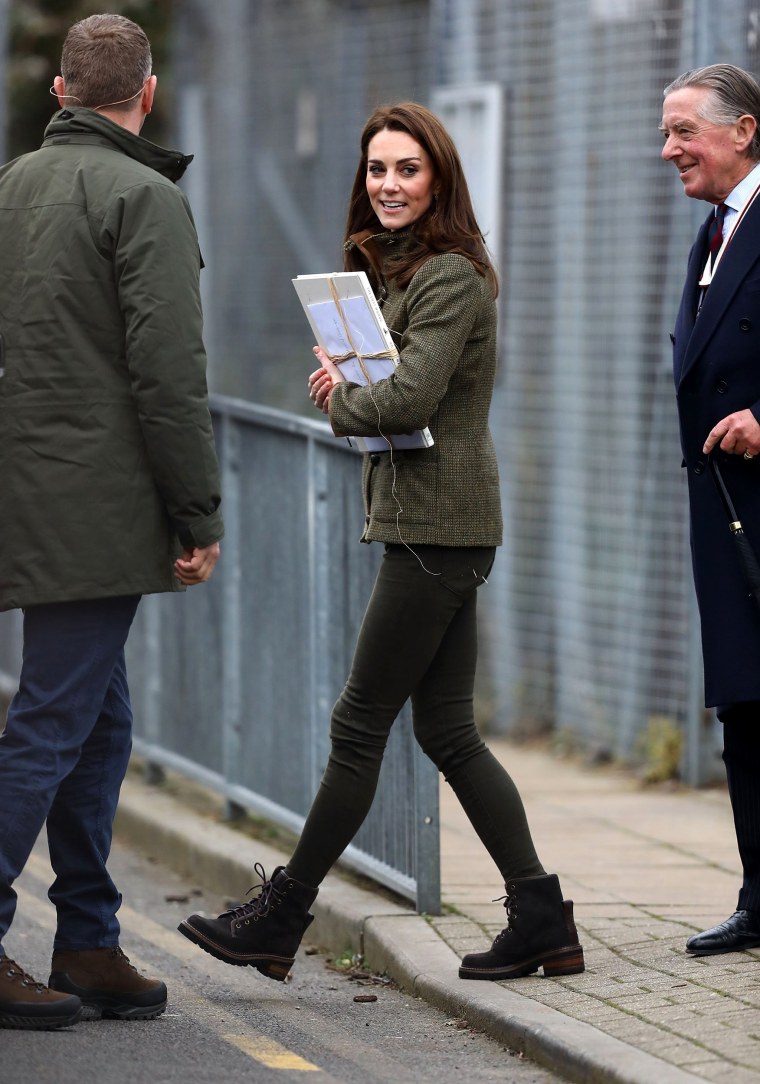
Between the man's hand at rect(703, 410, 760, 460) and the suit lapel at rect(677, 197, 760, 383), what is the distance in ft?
0.71

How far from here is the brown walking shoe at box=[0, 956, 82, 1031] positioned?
431cm

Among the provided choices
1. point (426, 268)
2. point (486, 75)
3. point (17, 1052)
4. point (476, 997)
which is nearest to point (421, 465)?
point (426, 268)

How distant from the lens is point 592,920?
5.38m

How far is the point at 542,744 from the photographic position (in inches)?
344

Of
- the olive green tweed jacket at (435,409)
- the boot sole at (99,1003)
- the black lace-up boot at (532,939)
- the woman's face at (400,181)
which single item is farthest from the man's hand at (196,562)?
the black lace-up boot at (532,939)

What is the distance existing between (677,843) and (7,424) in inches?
126

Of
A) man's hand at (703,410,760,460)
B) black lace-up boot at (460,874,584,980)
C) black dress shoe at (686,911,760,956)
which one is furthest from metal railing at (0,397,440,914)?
man's hand at (703,410,760,460)

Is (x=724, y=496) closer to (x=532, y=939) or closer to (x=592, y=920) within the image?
(x=532, y=939)

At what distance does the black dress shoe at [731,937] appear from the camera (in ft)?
16.1

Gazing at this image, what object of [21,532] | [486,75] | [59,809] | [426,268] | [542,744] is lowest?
[542,744]

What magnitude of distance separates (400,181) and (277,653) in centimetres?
227

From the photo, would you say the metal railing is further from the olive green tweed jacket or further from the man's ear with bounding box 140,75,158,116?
the man's ear with bounding box 140,75,158,116

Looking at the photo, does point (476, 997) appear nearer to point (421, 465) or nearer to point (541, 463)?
point (421, 465)

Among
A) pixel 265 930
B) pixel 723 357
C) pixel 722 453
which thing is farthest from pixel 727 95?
pixel 265 930
